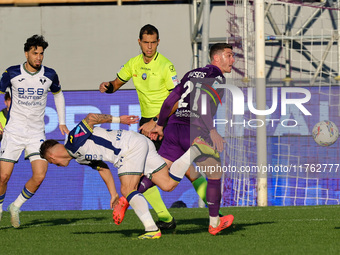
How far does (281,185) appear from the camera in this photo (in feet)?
48.8

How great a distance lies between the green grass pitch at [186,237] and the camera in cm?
589

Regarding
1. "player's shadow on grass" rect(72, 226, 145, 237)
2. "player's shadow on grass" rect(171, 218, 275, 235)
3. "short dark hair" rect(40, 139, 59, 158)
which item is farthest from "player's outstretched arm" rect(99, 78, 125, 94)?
"player's shadow on grass" rect(171, 218, 275, 235)

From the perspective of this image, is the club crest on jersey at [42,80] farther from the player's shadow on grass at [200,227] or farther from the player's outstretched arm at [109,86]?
the player's shadow on grass at [200,227]

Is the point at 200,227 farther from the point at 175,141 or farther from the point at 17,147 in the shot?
the point at 17,147

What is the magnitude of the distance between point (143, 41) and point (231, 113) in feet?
20.4

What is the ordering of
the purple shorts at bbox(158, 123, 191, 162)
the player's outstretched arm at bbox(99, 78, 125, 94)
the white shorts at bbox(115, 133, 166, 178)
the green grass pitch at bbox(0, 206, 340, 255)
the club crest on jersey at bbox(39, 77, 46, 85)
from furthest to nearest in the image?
1. the club crest on jersey at bbox(39, 77, 46, 85)
2. the player's outstretched arm at bbox(99, 78, 125, 94)
3. the purple shorts at bbox(158, 123, 191, 162)
4. the white shorts at bbox(115, 133, 166, 178)
5. the green grass pitch at bbox(0, 206, 340, 255)

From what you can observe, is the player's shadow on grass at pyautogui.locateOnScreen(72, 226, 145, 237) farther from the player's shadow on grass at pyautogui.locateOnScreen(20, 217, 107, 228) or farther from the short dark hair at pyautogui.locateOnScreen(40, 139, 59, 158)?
the player's shadow on grass at pyautogui.locateOnScreen(20, 217, 107, 228)

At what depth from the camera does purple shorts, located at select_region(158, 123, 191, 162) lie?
7430mm

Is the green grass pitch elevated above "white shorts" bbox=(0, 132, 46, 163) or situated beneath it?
situated beneath

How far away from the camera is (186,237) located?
22.2 ft

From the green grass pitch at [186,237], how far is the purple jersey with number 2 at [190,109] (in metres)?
0.94

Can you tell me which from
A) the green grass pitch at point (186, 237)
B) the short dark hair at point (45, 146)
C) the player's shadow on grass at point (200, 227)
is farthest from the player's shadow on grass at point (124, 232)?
the short dark hair at point (45, 146)

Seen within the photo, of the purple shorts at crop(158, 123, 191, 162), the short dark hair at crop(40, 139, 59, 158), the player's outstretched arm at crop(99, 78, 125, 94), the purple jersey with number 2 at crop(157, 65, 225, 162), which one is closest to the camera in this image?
the short dark hair at crop(40, 139, 59, 158)

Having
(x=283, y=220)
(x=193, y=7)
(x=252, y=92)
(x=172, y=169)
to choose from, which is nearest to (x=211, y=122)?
(x=172, y=169)
